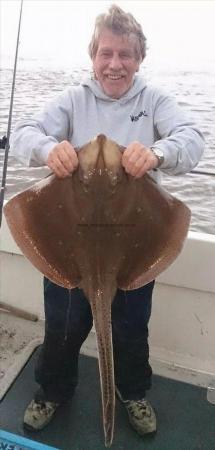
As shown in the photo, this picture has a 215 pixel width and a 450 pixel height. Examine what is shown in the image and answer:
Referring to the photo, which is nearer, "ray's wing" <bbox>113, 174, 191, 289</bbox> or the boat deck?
"ray's wing" <bbox>113, 174, 191, 289</bbox>

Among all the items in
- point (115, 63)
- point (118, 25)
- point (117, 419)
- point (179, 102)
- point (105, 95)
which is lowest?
point (117, 419)

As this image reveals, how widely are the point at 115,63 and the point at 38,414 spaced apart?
5.23 ft

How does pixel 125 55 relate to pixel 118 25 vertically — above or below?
below

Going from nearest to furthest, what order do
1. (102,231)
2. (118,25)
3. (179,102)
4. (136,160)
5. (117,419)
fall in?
1. (136,160)
2. (102,231)
3. (118,25)
4. (117,419)
5. (179,102)

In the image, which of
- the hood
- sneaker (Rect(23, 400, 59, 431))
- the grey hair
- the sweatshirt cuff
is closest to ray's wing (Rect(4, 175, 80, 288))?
the sweatshirt cuff

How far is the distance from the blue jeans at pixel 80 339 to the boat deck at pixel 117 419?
127mm

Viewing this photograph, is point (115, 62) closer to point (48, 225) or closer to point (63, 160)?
point (63, 160)

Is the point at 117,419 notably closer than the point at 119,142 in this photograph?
No

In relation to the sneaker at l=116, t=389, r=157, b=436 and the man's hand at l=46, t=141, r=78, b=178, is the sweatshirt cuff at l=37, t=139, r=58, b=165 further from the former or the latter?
the sneaker at l=116, t=389, r=157, b=436

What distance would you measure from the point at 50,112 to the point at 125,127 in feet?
1.02

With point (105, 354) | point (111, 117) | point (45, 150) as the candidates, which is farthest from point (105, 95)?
point (105, 354)

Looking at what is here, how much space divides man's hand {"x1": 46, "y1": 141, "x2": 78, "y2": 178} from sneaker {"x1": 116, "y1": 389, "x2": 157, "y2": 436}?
1.30 metres

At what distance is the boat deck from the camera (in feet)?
6.76

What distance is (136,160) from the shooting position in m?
1.35
